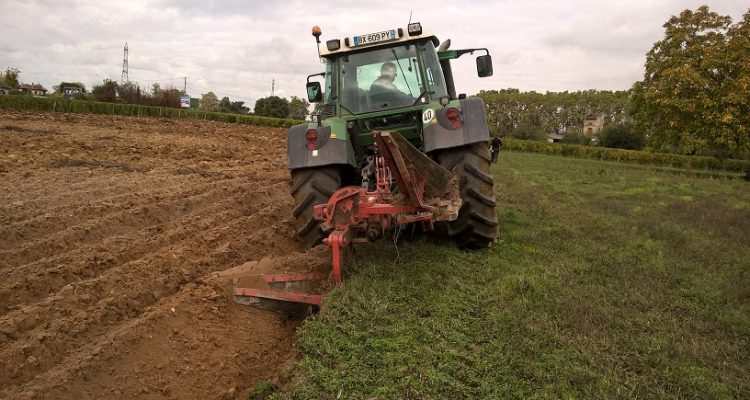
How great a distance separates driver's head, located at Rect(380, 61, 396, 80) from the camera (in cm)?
566

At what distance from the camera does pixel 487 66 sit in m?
6.48

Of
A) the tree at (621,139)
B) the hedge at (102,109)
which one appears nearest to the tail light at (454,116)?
the hedge at (102,109)

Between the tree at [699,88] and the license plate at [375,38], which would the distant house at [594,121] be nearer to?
the tree at [699,88]

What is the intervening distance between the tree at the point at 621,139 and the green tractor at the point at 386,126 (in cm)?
4477

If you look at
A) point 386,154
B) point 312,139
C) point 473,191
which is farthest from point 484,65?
point 386,154

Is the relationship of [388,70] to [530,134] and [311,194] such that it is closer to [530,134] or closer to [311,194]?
[311,194]

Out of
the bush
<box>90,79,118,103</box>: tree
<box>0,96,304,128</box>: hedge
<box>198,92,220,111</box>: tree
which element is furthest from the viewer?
<box>198,92,220,111</box>: tree

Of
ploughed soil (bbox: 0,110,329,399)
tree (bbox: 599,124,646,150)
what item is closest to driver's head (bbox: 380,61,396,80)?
ploughed soil (bbox: 0,110,329,399)

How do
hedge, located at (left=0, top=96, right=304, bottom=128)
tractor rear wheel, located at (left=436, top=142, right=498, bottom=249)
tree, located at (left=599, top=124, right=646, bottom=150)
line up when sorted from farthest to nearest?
1. tree, located at (left=599, top=124, right=646, bottom=150)
2. hedge, located at (left=0, top=96, right=304, bottom=128)
3. tractor rear wheel, located at (left=436, top=142, right=498, bottom=249)

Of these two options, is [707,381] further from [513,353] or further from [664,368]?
[513,353]

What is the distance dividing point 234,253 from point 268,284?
4.41 ft

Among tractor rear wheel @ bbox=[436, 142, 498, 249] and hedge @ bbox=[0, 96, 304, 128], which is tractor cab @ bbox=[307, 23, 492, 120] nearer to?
tractor rear wheel @ bbox=[436, 142, 498, 249]

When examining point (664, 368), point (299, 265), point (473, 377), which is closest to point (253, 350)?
point (299, 265)

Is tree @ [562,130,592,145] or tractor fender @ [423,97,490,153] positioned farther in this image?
tree @ [562,130,592,145]
